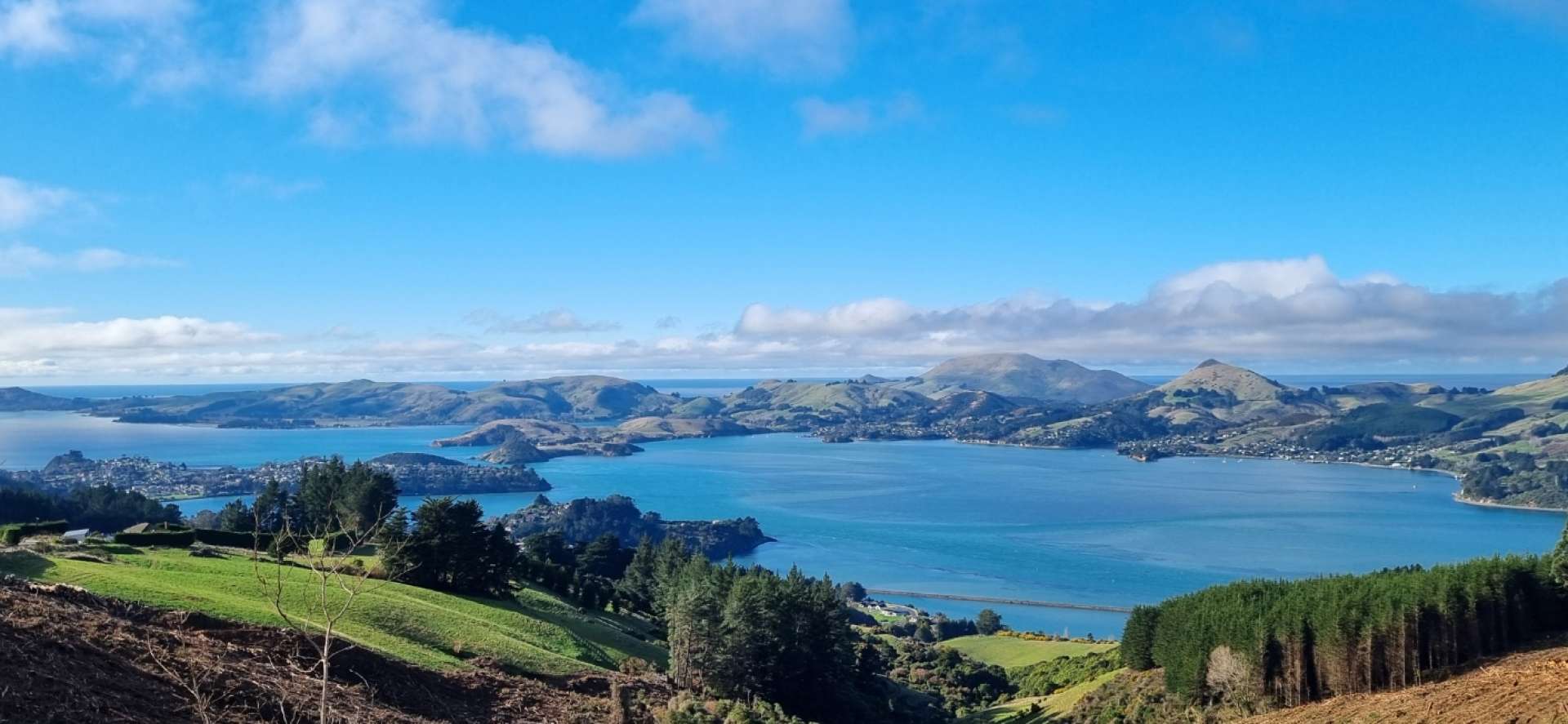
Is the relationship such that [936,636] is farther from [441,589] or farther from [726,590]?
[441,589]

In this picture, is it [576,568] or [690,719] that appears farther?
[576,568]

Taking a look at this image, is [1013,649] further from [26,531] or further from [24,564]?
[24,564]

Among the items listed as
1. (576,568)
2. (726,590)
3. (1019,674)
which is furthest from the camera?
(576,568)

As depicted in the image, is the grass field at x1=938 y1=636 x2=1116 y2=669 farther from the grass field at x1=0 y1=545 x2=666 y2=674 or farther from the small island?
the small island

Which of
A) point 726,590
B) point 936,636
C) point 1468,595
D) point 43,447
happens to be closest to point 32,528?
point 726,590

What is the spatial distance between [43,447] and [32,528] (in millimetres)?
218187

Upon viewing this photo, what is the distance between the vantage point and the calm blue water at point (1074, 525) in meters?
92.3

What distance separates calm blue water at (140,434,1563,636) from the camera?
92312mm

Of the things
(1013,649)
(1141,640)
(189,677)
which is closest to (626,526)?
(1013,649)

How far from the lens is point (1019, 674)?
47.6 meters

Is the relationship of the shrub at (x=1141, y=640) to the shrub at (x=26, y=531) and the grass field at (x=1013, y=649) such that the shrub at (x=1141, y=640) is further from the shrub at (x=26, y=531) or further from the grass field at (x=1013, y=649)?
the shrub at (x=26, y=531)

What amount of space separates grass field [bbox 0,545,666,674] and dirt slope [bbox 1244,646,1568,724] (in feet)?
58.0

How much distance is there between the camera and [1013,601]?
273 ft

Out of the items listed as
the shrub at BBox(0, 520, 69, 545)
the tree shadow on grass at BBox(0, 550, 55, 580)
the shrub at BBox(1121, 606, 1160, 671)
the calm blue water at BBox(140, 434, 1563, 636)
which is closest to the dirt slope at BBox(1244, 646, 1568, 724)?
the shrub at BBox(1121, 606, 1160, 671)
